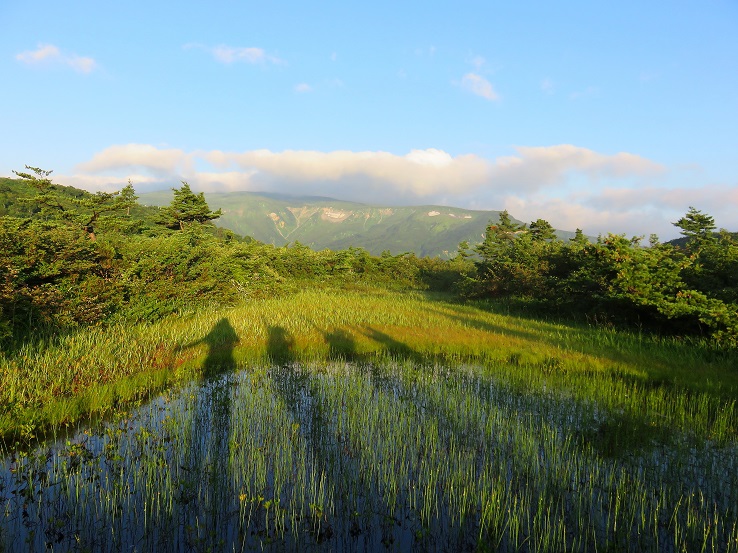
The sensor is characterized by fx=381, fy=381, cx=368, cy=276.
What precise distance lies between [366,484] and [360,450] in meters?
0.76

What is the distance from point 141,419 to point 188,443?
138 cm

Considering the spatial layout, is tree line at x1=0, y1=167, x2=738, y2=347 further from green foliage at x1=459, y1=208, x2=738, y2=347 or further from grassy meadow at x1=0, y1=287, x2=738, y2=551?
grassy meadow at x1=0, y1=287, x2=738, y2=551

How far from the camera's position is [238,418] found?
6.02 metres

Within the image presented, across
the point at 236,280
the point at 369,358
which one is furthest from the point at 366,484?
the point at 236,280

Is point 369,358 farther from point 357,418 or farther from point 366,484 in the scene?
point 366,484

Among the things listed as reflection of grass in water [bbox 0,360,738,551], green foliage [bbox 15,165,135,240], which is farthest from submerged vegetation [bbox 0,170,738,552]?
green foliage [bbox 15,165,135,240]

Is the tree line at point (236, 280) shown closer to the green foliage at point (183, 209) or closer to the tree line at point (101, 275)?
the tree line at point (101, 275)

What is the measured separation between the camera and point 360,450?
16.7 feet

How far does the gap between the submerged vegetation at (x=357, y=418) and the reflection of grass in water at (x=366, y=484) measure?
0.03m

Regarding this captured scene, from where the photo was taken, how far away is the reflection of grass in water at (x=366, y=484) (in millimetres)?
3545

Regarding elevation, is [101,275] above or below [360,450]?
above

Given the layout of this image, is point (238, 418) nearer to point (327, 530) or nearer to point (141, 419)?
point (141, 419)

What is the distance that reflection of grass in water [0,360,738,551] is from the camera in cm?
354

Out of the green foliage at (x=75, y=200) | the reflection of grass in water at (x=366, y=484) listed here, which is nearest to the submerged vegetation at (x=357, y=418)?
the reflection of grass in water at (x=366, y=484)
